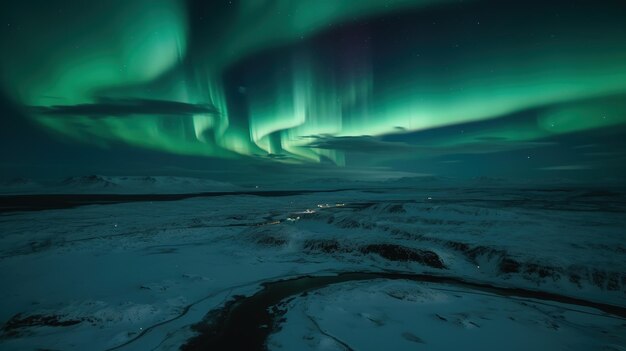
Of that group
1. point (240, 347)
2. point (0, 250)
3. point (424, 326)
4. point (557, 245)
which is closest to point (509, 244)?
point (557, 245)

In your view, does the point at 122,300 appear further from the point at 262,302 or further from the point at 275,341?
the point at 275,341

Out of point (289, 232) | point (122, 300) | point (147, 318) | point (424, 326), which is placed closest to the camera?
point (424, 326)

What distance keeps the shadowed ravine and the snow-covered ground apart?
2.71 feet

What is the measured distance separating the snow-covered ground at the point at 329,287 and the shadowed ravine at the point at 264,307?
0.83 metres

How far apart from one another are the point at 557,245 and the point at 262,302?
2972 centimetres

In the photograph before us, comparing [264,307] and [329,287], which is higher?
[264,307]

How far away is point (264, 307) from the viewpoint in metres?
19.1

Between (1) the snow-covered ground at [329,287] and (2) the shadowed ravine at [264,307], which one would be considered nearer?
(2) the shadowed ravine at [264,307]

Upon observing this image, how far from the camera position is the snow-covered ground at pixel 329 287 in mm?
15055

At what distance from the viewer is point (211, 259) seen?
31375mm

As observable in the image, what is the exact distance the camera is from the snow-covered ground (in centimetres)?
1505

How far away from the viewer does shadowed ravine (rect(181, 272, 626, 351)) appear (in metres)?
14.5

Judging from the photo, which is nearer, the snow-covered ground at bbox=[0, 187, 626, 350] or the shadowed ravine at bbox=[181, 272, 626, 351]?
the shadowed ravine at bbox=[181, 272, 626, 351]

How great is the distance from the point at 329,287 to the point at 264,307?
5718 millimetres
